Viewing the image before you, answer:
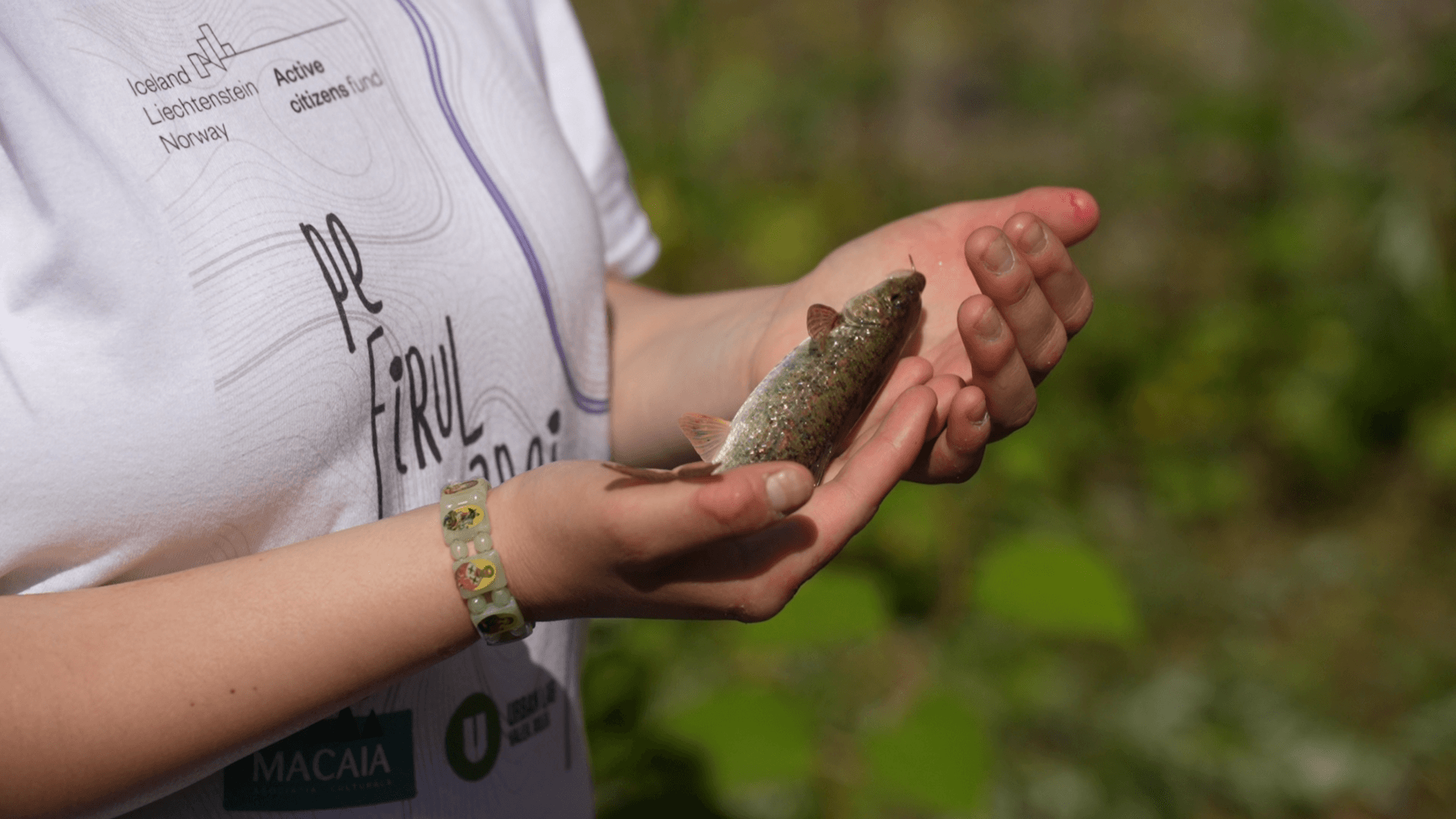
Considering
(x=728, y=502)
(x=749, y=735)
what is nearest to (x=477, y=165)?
(x=728, y=502)

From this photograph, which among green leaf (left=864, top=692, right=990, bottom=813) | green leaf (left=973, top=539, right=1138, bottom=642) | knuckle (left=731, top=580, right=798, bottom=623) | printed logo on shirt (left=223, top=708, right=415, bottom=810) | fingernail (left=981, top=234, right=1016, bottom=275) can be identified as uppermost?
fingernail (left=981, top=234, right=1016, bottom=275)

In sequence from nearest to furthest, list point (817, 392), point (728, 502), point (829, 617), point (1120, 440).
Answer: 1. point (728, 502)
2. point (817, 392)
3. point (829, 617)
4. point (1120, 440)

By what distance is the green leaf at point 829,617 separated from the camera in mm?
2814

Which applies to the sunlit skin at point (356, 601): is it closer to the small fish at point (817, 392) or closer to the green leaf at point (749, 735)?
the small fish at point (817, 392)

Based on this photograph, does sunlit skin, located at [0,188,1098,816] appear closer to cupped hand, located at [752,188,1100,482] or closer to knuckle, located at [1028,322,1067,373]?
cupped hand, located at [752,188,1100,482]

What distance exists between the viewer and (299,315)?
1.24 metres

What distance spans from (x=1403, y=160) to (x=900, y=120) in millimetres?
2589

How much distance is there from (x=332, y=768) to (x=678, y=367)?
92 cm

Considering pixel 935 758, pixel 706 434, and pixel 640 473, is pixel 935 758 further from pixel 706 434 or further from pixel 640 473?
pixel 640 473

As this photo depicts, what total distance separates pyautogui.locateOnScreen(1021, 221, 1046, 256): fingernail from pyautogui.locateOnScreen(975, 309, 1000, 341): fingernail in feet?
0.43

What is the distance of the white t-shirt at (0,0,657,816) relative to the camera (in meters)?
1.10

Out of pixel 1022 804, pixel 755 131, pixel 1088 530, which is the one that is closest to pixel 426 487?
pixel 1022 804

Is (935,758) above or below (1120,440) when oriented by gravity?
below

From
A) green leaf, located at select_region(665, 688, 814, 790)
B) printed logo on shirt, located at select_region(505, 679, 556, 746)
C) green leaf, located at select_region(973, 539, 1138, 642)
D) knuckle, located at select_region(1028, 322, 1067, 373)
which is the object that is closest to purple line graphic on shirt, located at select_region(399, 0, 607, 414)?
printed logo on shirt, located at select_region(505, 679, 556, 746)
